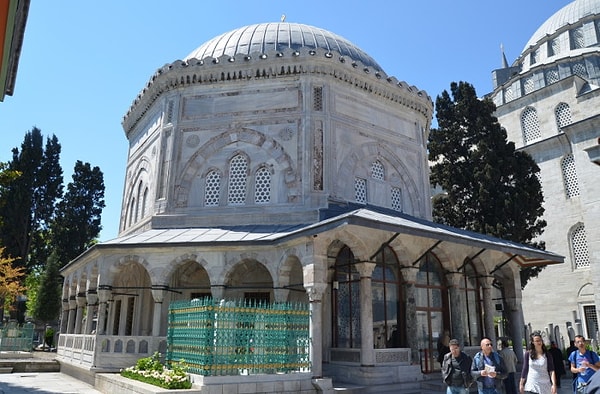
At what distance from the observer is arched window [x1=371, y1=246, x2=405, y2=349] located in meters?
12.2

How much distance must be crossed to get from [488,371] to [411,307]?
19.5 feet

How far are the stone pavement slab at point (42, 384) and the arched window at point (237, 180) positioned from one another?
6711 mm

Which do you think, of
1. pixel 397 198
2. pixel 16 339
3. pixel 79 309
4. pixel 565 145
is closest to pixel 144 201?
pixel 79 309

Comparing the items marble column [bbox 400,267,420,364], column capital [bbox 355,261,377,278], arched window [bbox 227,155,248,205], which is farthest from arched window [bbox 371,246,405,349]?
arched window [bbox 227,155,248,205]

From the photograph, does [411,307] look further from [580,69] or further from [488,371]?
[580,69]

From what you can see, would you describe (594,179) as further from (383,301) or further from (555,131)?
(383,301)

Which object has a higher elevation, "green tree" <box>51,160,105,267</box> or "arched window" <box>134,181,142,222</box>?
"green tree" <box>51,160,105,267</box>

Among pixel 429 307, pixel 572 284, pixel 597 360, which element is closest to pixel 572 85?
pixel 572 284

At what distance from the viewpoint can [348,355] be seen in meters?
11.5

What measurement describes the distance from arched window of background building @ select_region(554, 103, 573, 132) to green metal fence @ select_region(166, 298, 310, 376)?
1112 inches

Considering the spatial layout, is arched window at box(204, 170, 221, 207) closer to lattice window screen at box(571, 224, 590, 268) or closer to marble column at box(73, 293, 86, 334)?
marble column at box(73, 293, 86, 334)

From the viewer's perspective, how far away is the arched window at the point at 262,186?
590 inches

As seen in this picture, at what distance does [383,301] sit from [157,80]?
11.1m

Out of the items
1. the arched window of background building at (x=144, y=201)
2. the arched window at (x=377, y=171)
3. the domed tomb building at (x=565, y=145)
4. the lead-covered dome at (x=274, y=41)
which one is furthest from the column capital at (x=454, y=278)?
the arched window of background building at (x=144, y=201)
